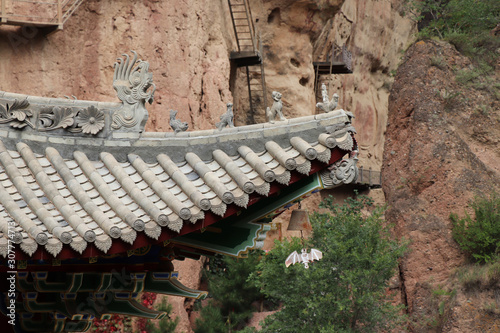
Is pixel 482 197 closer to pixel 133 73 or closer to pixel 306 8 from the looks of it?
pixel 306 8

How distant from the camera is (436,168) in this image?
18.6m

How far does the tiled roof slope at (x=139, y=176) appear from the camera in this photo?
580 cm

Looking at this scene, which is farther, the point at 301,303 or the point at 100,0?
the point at 100,0

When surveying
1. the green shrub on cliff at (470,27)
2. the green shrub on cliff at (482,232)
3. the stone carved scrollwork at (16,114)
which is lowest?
the green shrub on cliff at (482,232)

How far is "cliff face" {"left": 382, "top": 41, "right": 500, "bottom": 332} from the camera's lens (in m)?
16.9

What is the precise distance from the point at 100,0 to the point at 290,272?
8077mm

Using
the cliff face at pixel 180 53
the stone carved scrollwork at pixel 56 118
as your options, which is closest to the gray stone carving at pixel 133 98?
the stone carved scrollwork at pixel 56 118

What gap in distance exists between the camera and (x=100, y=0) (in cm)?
1673

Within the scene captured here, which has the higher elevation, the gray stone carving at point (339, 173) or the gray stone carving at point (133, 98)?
the gray stone carving at point (133, 98)

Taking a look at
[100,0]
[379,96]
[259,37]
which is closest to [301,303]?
[100,0]

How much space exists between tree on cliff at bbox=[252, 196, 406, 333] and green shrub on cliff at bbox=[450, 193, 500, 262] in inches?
182

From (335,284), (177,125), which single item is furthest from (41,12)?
(177,125)

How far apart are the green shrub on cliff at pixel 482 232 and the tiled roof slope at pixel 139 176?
11.6 meters

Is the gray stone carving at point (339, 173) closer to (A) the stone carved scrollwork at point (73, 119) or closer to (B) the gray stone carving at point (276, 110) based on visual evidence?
(B) the gray stone carving at point (276, 110)
